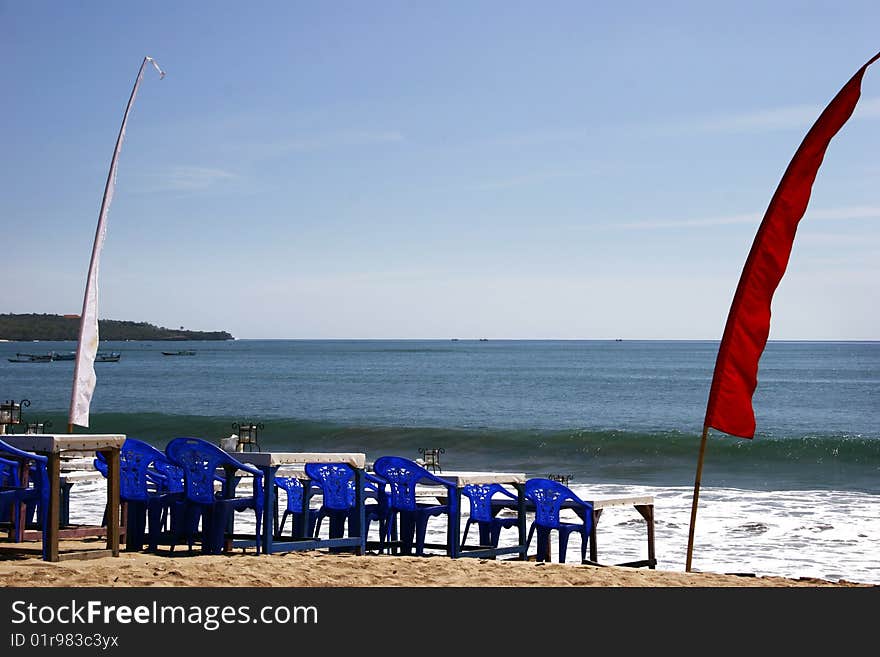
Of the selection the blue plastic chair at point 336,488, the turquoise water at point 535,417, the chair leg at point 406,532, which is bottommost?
the turquoise water at point 535,417

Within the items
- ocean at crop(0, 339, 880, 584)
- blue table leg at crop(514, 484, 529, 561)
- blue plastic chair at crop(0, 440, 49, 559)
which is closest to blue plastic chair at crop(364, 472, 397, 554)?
blue table leg at crop(514, 484, 529, 561)

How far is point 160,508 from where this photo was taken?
26.6 ft

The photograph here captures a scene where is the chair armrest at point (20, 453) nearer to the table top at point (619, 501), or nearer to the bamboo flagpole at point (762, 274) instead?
the bamboo flagpole at point (762, 274)

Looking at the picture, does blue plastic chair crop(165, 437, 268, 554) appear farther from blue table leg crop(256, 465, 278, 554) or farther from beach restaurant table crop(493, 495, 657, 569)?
beach restaurant table crop(493, 495, 657, 569)

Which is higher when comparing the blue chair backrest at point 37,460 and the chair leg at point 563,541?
the blue chair backrest at point 37,460

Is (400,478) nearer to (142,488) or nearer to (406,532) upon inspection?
(406,532)

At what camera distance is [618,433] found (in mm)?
38594

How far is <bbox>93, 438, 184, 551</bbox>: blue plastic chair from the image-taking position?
316 inches

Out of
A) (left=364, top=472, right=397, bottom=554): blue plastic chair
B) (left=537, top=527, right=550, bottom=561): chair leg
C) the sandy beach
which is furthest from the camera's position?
(left=537, top=527, right=550, bottom=561): chair leg

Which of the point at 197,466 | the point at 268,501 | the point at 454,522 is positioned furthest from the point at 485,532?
the point at 197,466

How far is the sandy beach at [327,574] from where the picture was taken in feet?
19.8

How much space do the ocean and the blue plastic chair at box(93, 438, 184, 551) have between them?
588 cm

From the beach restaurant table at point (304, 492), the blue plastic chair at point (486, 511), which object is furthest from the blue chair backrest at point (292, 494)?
the blue plastic chair at point (486, 511)

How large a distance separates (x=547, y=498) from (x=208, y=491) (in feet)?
9.35
